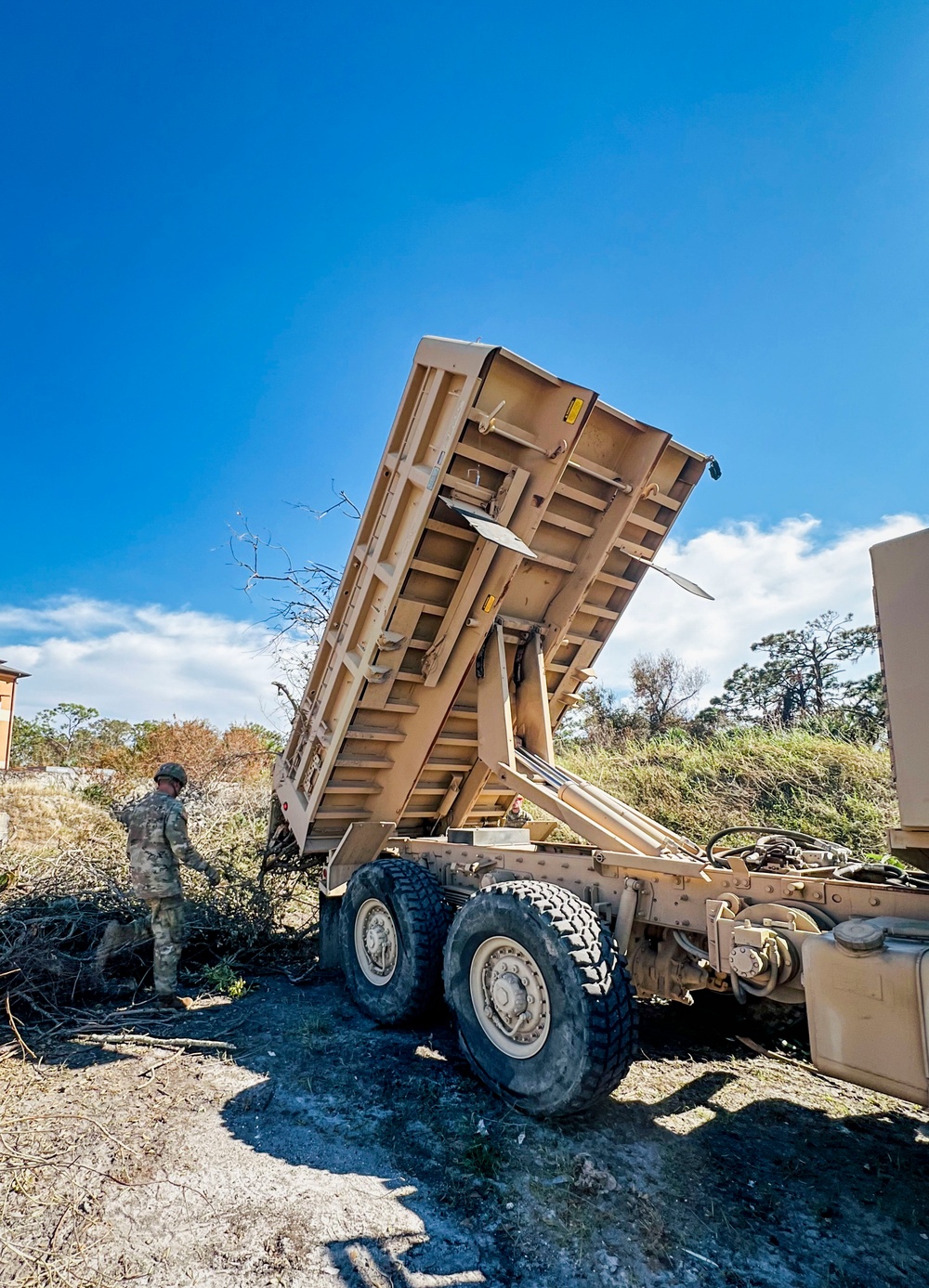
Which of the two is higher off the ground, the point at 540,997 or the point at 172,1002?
the point at 540,997

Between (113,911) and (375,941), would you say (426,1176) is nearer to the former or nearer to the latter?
(375,941)

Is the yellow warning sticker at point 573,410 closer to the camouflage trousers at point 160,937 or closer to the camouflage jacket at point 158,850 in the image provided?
the camouflage jacket at point 158,850

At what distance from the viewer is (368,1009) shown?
492 cm

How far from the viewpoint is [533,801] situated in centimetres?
461

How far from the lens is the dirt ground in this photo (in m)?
2.49

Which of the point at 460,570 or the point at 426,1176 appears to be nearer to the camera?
the point at 426,1176

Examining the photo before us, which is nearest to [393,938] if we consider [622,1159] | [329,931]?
[329,931]

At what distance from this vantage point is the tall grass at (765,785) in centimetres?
875

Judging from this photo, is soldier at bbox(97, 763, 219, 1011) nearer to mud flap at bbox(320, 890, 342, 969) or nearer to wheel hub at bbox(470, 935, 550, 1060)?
mud flap at bbox(320, 890, 342, 969)

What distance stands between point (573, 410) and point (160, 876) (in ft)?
14.3

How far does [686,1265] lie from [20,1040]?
11.7 ft

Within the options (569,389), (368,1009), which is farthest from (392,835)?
(569,389)

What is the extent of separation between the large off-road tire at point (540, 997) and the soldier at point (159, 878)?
245cm

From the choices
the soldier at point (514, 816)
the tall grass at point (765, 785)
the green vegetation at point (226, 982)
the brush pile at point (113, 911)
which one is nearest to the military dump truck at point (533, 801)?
the soldier at point (514, 816)
